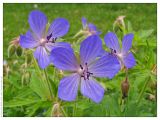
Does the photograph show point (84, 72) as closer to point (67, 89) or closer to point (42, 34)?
point (67, 89)

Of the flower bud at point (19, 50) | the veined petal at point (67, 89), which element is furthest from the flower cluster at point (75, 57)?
the flower bud at point (19, 50)

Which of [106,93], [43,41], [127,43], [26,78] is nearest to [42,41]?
[43,41]

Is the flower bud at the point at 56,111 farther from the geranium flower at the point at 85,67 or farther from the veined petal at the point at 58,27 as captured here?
the veined petal at the point at 58,27

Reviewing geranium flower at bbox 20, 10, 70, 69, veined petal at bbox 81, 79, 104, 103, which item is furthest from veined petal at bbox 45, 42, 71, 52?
veined petal at bbox 81, 79, 104, 103

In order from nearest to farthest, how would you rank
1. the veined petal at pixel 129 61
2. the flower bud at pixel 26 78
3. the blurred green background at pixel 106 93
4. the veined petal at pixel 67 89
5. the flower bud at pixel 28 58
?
the veined petal at pixel 67 89
the veined petal at pixel 129 61
the blurred green background at pixel 106 93
the flower bud at pixel 28 58
the flower bud at pixel 26 78

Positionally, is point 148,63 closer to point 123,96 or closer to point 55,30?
point 123,96

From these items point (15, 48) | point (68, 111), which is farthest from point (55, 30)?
point (68, 111)
